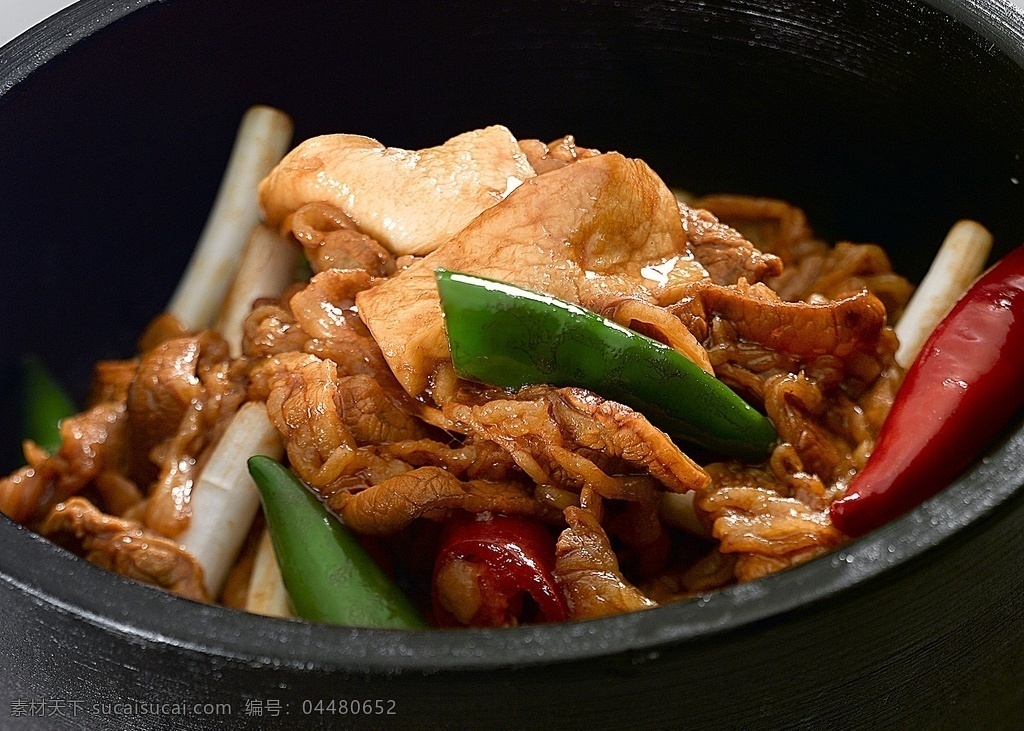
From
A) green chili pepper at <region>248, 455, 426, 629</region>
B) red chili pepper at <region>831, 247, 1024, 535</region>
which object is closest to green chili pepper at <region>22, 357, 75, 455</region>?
green chili pepper at <region>248, 455, 426, 629</region>

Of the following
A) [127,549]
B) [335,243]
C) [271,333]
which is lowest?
[127,549]

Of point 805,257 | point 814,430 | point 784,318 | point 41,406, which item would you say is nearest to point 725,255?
point 784,318

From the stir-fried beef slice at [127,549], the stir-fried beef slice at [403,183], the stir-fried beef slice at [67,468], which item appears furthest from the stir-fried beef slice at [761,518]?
the stir-fried beef slice at [67,468]

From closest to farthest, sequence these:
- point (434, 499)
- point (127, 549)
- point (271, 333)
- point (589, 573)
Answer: point (589, 573) < point (434, 499) < point (127, 549) < point (271, 333)

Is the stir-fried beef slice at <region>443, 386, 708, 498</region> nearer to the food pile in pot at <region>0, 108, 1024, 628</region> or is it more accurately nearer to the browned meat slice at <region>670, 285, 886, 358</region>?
the food pile in pot at <region>0, 108, 1024, 628</region>

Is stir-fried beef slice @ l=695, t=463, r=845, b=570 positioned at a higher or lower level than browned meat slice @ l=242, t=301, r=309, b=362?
lower

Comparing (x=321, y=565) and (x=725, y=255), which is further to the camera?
(x=725, y=255)

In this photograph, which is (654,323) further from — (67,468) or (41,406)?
(41,406)
